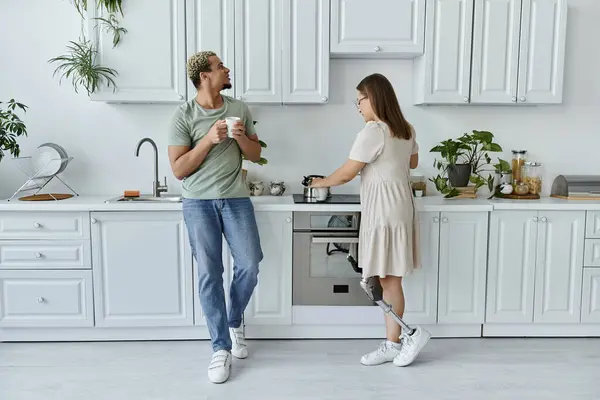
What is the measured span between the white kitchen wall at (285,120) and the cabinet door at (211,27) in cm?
48

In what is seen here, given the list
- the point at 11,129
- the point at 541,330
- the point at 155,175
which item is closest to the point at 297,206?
the point at 155,175

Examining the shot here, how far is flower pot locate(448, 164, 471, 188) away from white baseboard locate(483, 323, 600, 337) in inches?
33.7

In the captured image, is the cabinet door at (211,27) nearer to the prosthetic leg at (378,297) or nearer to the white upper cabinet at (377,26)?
the white upper cabinet at (377,26)

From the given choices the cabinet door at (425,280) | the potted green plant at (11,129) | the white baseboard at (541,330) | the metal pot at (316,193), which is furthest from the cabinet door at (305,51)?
the white baseboard at (541,330)

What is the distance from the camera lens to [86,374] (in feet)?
9.10

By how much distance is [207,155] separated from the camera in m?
2.76

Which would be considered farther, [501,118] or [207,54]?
[501,118]

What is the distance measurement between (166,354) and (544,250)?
217 cm

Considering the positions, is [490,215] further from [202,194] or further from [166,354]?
[166,354]

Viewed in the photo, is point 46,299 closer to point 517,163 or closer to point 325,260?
point 325,260

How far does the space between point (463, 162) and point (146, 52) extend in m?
2.05

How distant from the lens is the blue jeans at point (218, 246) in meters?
2.76

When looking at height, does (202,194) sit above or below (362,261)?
above

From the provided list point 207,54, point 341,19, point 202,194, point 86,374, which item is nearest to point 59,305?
point 86,374
